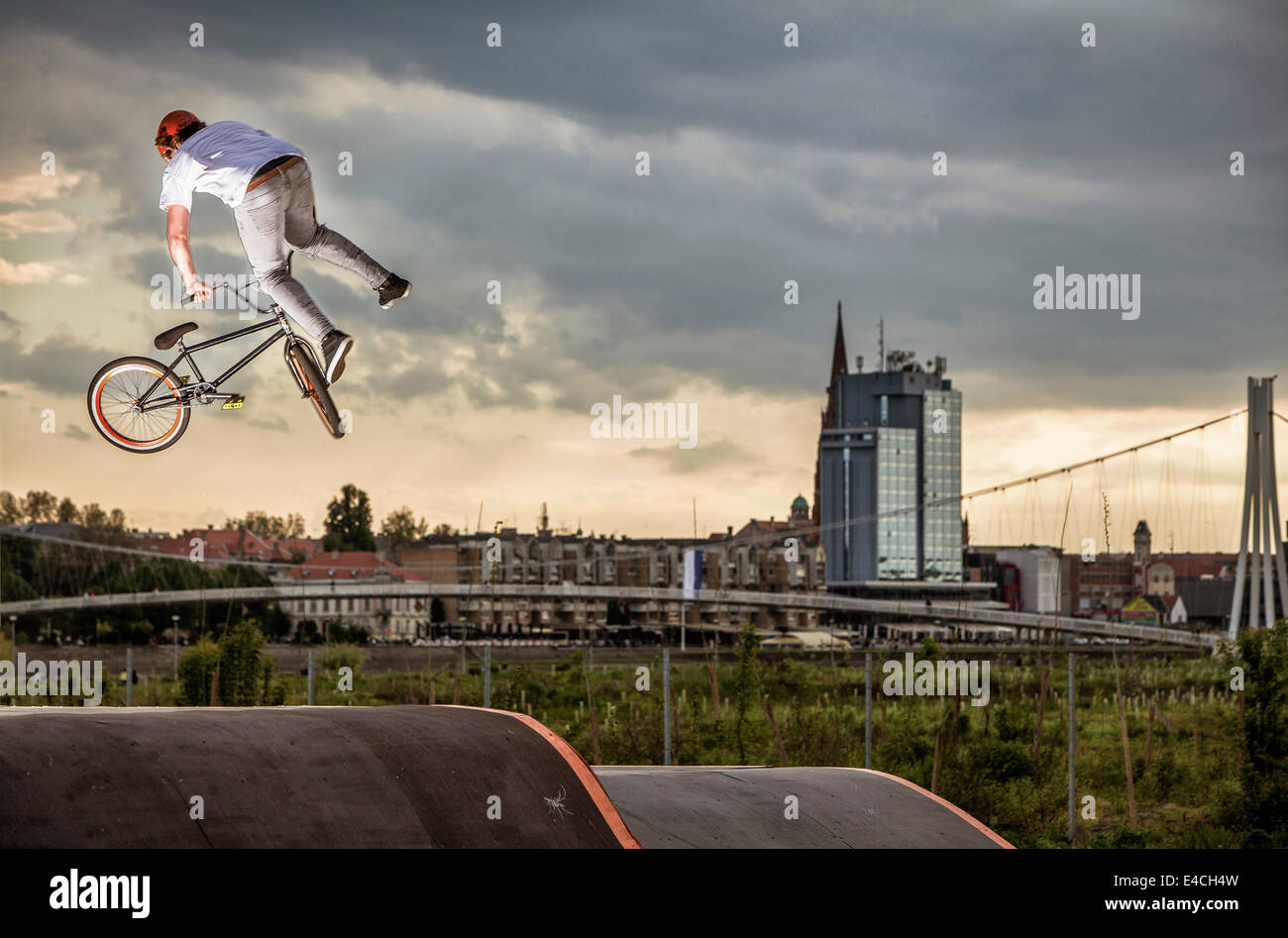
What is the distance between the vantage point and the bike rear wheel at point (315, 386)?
1225 centimetres

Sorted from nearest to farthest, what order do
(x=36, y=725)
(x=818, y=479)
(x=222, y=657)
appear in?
(x=36, y=725), (x=222, y=657), (x=818, y=479)

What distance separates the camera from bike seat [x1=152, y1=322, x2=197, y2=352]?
12078 mm

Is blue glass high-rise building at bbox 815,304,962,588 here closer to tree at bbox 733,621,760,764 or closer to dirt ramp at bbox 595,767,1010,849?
tree at bbox 733,621,760,764

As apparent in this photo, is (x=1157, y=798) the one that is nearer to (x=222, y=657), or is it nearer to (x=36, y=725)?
(x=222, y=657)

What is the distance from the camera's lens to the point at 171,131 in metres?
12.2

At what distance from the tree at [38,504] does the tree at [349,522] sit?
17684 mm

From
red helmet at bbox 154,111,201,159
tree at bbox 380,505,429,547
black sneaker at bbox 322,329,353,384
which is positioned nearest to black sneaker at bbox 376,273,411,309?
black sneaker at bbox 322,329,353,384

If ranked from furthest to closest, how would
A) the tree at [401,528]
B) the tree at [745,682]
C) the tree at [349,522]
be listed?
the tree at [401,528] < the tree at [349,522] < the tree at [745,682]

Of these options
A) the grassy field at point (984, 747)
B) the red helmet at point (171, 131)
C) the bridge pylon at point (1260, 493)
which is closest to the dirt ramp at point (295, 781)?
the red helmet at point (171, 131)

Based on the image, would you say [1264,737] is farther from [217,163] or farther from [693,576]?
[693,576]

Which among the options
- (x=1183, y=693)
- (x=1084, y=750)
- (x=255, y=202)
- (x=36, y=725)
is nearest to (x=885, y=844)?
(x=36, y=725)

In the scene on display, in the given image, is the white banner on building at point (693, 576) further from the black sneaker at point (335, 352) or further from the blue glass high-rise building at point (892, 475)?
the blue glass high-rise building at point (892, 475)

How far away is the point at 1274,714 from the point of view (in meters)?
17.9
